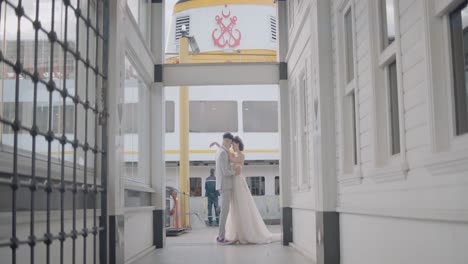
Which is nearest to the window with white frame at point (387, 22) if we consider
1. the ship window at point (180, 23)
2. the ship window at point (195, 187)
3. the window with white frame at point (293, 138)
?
the window with white frame at point (293, 138)

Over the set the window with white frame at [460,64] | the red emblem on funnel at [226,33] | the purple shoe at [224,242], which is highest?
the red emblem on funnel at [226,33]

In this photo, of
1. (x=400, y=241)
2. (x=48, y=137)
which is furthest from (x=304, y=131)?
(x=48, y=137)

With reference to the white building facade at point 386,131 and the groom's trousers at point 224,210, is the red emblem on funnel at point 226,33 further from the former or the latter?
the white building facade at point 386,131

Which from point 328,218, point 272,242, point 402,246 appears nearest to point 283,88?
point 272,242

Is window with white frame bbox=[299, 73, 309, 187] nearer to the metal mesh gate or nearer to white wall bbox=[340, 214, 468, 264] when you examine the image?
white wall bbox=[340, 214, 468, 264]

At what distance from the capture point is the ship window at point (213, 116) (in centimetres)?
1602

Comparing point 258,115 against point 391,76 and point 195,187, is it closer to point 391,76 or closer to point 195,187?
point 195,187

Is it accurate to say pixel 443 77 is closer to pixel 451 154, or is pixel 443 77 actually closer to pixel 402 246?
pixel 451 154

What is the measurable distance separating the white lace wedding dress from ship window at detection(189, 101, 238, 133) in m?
7.45

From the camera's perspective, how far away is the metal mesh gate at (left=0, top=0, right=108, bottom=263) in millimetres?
2805

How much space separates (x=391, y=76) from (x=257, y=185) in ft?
44.9

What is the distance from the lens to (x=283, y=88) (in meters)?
8.02

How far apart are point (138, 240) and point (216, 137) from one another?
31.8 feet

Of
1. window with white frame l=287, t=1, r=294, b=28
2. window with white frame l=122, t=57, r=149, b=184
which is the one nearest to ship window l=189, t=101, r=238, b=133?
window with white frame l=287, t=1, r=294, b=28
